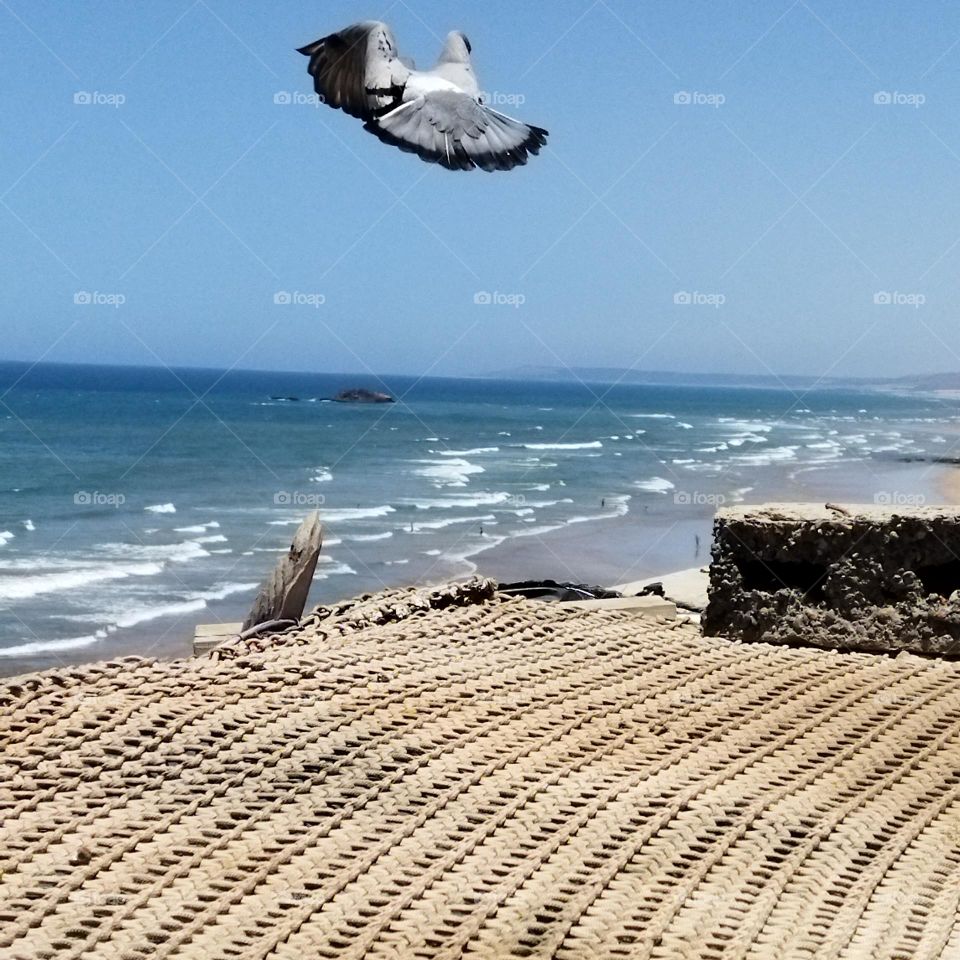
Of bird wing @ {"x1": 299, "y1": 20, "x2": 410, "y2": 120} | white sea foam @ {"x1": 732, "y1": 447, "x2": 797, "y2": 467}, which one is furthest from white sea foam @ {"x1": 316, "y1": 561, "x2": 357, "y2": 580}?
white sea foam @ {"x1": 732, "y1": 447, "x2": 797, "y2": 467}

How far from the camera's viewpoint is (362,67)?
4051 millimetres

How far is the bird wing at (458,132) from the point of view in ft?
13.1

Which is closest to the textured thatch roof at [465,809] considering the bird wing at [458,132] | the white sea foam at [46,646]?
the bird wing at [458,132]

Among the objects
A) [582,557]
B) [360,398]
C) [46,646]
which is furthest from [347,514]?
[360,398]

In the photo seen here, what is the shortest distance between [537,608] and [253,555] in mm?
18300

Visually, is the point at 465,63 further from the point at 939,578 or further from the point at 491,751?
the point at 939,578

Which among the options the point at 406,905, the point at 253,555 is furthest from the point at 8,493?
the point at 406,905

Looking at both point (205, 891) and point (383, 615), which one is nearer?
point (205, 891)

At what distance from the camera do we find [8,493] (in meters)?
33.1

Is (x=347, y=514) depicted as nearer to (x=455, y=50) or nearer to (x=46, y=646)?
(x=46, y=646)

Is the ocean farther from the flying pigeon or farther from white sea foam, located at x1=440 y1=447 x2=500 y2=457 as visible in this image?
the flying pigeon

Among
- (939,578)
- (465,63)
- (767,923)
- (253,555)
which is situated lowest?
(253,555)

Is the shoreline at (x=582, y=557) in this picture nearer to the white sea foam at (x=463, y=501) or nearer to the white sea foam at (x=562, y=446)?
the white sea foam at (x=463, y=501)

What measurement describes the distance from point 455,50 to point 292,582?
215 centimetres
